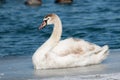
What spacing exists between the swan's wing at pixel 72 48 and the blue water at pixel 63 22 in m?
4.53

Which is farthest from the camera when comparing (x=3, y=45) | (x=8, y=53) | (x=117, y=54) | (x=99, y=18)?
(x=99, y=18)

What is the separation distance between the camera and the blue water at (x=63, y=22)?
22062 millimetres

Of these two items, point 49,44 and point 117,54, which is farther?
point 117,54

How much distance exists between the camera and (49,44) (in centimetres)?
1381

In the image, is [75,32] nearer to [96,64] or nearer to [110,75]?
[96,64]

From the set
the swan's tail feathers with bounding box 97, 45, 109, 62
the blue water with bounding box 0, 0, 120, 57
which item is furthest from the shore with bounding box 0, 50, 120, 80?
the blue water with bounding box 0, 0, 120, 57

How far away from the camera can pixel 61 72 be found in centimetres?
1294

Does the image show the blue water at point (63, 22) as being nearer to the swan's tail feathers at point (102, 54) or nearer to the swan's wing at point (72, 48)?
the swan's tail feathers at point (102, 54)

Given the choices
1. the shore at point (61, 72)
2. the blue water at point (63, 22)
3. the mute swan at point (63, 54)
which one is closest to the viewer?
the shore at point (61, 72)

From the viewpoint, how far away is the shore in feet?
39.5

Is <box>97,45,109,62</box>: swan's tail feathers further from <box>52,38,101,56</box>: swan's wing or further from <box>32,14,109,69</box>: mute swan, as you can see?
<box>52,38,101,56</box>: swan's wing

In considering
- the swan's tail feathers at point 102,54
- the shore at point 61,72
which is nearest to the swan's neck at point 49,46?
the shore at point 61,72

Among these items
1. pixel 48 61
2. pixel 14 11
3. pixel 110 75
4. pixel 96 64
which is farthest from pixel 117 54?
pixel 14 11

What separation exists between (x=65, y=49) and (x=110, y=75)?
1.78m
